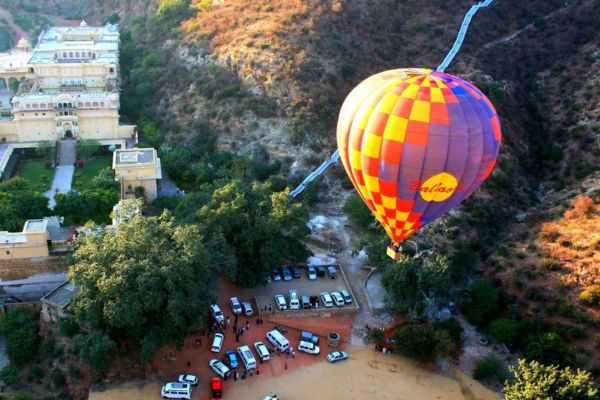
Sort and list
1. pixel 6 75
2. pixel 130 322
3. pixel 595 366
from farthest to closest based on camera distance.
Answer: pixel 6 75
pixel 595 366
pixel 130 322

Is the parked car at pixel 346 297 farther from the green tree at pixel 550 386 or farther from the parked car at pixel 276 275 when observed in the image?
the green tree at pixel 550 386

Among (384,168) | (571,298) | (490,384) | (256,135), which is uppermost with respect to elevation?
(384,168)

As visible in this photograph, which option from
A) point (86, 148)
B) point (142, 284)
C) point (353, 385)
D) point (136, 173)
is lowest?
point (353, 385)

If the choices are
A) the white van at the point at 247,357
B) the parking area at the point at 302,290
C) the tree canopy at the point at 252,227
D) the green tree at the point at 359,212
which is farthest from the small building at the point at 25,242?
the green tree at the point at 359,212

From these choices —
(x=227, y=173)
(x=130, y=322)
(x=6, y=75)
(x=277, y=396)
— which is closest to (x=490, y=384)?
(x=277, y=396)

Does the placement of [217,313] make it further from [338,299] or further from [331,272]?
[331,272]

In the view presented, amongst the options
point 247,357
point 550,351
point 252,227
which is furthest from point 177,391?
point 550,351

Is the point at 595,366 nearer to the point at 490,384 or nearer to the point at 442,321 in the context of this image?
the point at 490,384
